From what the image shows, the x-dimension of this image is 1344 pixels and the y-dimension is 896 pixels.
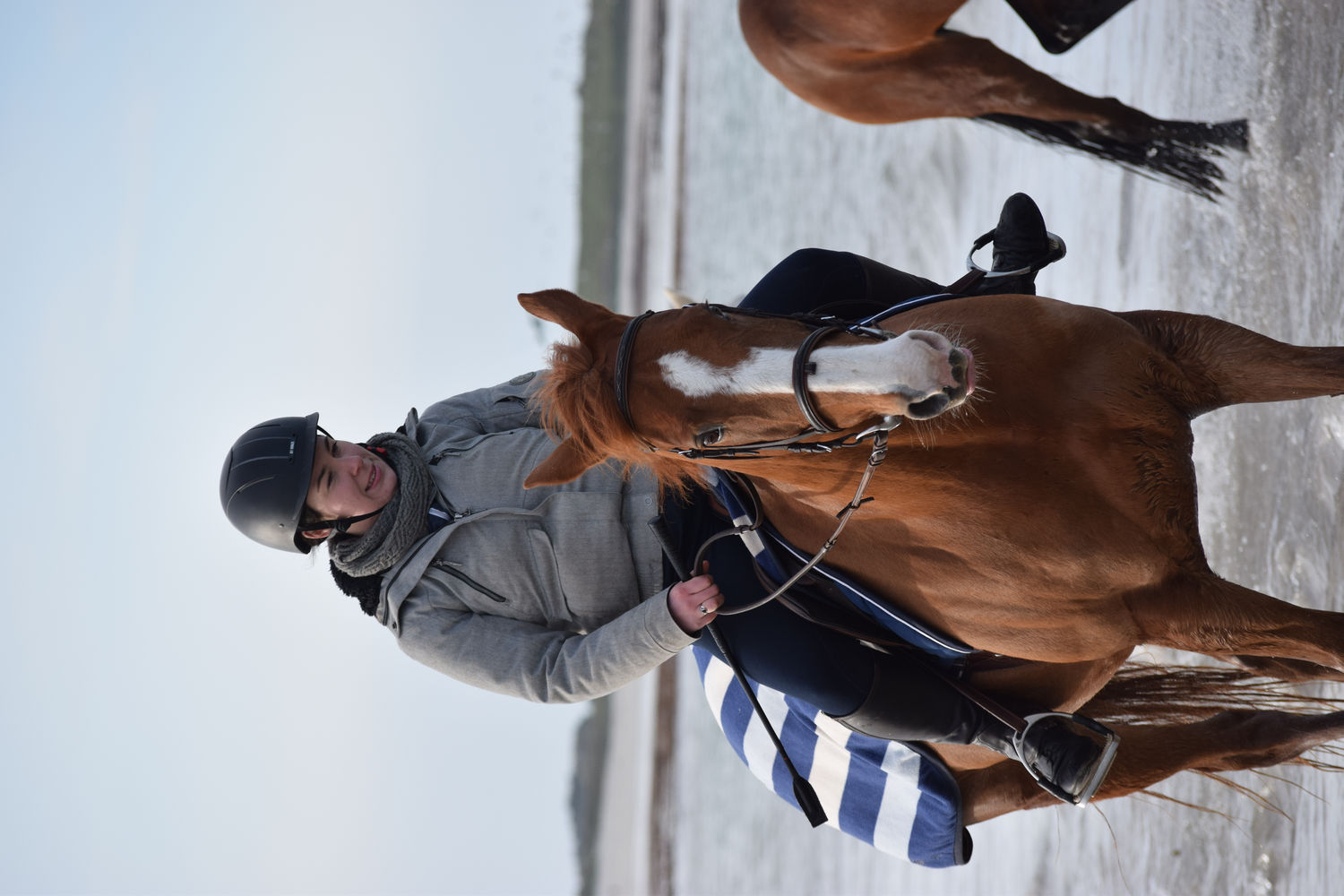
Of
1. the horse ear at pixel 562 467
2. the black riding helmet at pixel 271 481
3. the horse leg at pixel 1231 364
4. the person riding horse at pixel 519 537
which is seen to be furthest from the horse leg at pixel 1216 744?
the black riding helmet at pixel 271 481

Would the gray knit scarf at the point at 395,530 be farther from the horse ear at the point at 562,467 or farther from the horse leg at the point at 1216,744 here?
the horse leg at the point at 1216,744

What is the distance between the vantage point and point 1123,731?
6.45 ft

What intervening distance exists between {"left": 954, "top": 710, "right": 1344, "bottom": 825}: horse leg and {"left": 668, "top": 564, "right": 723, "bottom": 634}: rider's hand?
93cm

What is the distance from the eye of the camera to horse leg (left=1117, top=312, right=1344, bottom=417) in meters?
1.36

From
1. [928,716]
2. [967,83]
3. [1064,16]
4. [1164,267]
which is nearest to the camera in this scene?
[928,716]

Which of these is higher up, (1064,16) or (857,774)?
(1064,16)

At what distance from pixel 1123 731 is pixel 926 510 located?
100 cm

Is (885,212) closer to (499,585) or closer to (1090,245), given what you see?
(1090,245)

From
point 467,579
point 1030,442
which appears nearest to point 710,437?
point 1030,442

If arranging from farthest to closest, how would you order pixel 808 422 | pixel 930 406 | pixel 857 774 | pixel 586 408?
pixel 857 774 < pixel 586 408 < pixel 808 422 < pixel 930 406

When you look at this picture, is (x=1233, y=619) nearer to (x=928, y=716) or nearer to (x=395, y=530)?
(x=928, y=716)

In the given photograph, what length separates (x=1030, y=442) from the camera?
133 cm

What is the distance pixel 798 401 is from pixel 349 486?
1.47 meters

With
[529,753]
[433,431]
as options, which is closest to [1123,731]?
[433,431]
